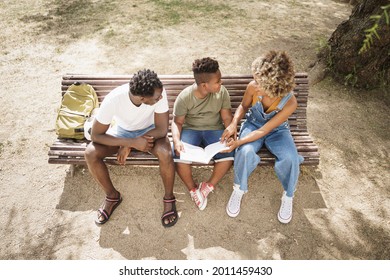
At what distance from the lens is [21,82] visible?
6023 millimetres

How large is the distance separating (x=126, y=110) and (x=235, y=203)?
1.69 m

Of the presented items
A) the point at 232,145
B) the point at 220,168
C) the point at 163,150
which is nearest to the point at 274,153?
the point at 232,145

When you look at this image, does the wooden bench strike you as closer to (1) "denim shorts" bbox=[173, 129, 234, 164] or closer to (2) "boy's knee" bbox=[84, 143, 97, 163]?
(2) "boy's knee" bbox=[84, 143, 97, 163]

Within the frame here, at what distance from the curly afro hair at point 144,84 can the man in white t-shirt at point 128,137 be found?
54mm

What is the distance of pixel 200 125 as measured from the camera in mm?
3926

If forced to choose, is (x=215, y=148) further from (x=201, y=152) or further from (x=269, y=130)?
(x=269, y=130)

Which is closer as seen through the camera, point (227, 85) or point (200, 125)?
point (200, 125)

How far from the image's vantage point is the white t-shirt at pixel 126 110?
3.37 metres

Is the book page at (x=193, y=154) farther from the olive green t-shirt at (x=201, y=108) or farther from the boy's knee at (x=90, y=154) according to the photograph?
the boy's knee at (x=90, y=154)

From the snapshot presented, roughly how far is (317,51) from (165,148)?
4882mm

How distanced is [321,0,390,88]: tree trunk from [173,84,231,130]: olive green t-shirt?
3.17 meters

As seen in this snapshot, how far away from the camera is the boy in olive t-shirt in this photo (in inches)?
146

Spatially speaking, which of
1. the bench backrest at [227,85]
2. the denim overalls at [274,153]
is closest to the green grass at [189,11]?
the bench backrest at [227,85]
